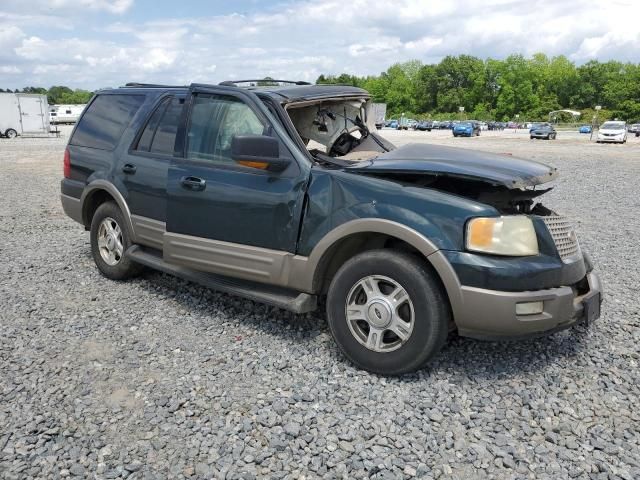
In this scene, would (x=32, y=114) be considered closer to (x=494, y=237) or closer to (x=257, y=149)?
(x=257, y=149)

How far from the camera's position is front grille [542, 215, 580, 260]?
11.7ft

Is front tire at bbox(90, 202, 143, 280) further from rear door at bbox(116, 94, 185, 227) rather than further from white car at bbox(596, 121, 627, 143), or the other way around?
white car at bbox(596, 121, 627, 143)

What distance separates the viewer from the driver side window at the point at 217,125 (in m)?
4.31

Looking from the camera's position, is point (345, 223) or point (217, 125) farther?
point (217, 125)

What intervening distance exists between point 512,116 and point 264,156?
130234 millimetres

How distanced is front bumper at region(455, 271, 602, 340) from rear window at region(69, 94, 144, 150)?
3678 mm

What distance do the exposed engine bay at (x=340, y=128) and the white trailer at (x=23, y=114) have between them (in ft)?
118

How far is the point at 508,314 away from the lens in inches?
130

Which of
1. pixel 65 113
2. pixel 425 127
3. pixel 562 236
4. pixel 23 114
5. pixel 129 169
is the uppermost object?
pixel 65 113

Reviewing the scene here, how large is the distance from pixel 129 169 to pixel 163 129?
1.62 ft

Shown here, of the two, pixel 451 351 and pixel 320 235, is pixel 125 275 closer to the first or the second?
pixel 320 235

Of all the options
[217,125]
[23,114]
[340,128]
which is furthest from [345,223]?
[23,114]

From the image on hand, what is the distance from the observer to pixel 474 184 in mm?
3729

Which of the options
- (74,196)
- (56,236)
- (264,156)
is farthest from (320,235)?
(56,236)
